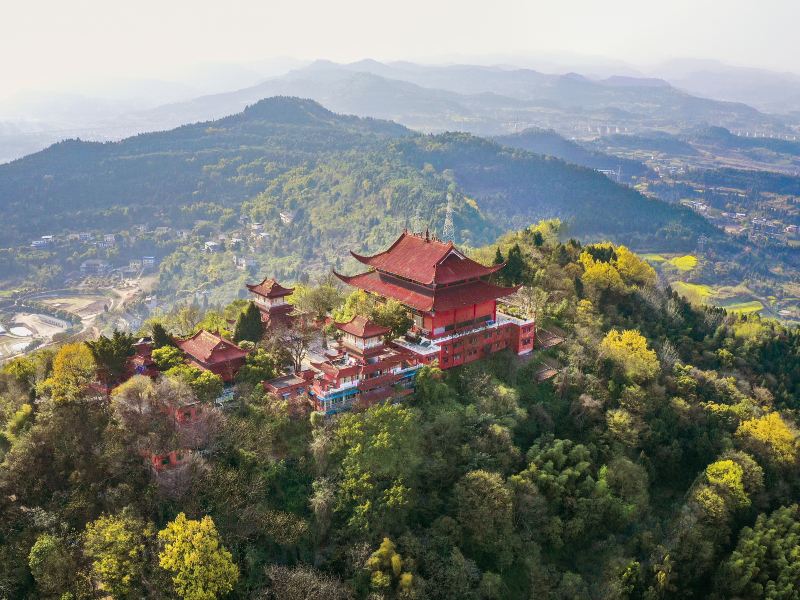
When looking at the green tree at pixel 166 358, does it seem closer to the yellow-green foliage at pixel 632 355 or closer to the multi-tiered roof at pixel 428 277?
the multi-tiered roof at pixel 428 277

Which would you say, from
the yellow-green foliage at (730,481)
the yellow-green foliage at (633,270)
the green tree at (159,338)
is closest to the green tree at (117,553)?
the green tree at (159,338)

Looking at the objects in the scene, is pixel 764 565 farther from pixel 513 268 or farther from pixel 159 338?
pixel 159 338

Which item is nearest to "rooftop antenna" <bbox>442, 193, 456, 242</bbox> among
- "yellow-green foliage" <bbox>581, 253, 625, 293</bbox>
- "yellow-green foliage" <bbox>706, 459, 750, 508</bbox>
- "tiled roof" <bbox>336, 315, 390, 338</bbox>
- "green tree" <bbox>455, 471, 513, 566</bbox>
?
"yellow-green foliage" <bbox>581, 253, 625, 293</bbox>

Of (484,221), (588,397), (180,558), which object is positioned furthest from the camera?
(484,221)

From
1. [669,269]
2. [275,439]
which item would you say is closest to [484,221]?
[669,269]

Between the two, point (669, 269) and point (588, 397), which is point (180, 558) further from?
point (669, 269)
